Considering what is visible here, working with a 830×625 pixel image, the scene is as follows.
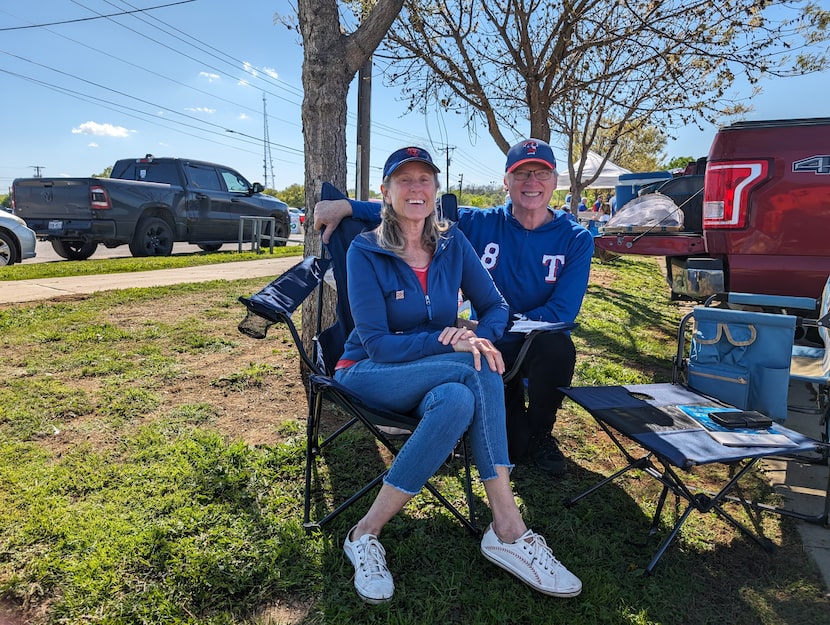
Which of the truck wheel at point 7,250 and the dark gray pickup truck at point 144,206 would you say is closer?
the truck wheel at point 7,250

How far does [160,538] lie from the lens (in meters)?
1.91

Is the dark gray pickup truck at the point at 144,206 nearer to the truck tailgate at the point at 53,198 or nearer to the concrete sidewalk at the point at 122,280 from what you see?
the truck tailgate at the point at 53,198

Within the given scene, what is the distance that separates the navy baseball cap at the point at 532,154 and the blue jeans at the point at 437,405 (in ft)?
3.81

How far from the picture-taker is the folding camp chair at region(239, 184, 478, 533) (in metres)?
1.95

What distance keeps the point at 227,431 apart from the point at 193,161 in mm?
8987

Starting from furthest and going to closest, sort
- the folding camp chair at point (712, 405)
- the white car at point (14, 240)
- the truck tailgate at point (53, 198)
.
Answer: the truck tailgate at point (53, 198) → the white car at point (14, 240) → the folding camp chair at point (712, 405)

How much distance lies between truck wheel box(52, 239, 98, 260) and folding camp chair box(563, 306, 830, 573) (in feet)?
32.9

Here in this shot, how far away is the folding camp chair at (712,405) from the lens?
1916 mm

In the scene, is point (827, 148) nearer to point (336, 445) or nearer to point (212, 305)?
point (336, 445)

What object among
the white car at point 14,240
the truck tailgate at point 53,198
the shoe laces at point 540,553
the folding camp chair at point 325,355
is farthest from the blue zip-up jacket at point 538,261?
the truck tailgate at point 53,198

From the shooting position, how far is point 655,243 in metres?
4.09

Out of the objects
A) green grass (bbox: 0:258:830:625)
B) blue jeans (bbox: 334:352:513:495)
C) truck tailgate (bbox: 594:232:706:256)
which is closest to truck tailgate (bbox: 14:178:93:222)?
green grass (bbox: 0:258:830:625)

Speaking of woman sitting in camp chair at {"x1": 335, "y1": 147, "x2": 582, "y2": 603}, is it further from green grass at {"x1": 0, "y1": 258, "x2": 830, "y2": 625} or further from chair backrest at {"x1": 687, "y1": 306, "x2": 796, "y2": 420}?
chair backrest at {"x1": 687, "y1": 306, "x2": 796, "y2": 420}

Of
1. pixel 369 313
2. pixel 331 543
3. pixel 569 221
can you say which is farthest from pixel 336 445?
pixel 569 221
